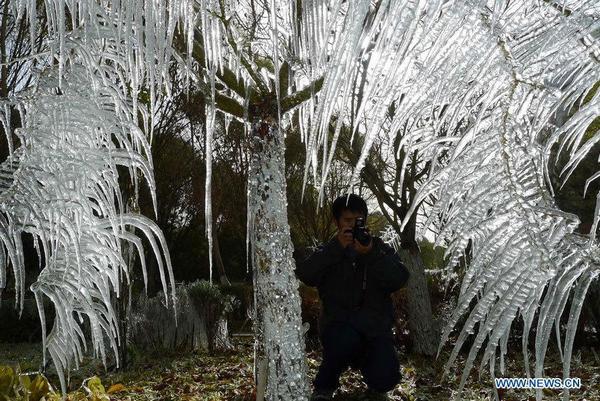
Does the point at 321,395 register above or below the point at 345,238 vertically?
below

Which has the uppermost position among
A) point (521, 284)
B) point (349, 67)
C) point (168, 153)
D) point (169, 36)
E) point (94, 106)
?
point (168, 153)

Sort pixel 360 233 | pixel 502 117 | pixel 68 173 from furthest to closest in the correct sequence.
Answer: pixel 360 233, pixel 68 173, pixel 502 117

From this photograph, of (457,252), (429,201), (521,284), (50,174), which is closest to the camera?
(521,284)

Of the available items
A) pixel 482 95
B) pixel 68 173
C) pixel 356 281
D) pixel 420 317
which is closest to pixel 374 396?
pixel 356 281

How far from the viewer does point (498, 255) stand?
30.7 inches

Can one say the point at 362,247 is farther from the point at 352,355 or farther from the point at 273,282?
the point at 352,355

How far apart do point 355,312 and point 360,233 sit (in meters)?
0.61

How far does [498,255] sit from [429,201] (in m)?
7.42

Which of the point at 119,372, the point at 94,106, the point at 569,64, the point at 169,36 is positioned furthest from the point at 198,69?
the point at 119,372

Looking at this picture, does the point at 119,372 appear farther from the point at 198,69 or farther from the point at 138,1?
the point at 138,1

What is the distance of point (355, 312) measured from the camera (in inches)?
148

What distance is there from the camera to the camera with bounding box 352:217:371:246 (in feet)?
11.3

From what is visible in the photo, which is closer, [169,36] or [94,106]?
[169,36]

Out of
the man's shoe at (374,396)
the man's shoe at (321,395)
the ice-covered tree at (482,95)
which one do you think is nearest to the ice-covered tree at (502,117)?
the ice-covered tree at (482,95)
